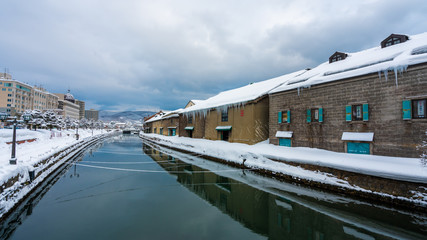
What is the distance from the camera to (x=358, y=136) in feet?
44.8

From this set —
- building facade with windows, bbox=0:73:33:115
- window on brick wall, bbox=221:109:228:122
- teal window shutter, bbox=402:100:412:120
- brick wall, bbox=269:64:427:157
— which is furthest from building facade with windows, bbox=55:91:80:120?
teal window shutter, bbox=402:100:412:120

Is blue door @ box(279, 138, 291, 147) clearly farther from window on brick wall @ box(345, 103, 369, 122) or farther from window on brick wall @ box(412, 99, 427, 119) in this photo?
window on brick wall @ box(412, 99, 427, 119)

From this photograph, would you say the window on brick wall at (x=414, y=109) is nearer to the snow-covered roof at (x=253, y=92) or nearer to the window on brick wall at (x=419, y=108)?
the window on brick wall at (x=419, y=108)

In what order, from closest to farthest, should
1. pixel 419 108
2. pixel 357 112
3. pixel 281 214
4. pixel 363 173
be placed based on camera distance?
pixel 281 214 < pixel 363 173 < pixel 419 108 < pixel 357 112

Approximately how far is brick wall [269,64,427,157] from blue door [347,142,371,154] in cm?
34

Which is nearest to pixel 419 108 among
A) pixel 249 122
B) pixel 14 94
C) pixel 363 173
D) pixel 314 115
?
pixel 363 173

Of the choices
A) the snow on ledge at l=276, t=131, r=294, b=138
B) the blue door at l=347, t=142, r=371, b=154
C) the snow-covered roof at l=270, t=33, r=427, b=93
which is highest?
the snow-covered roof at l=270, t=33, r=427, b=93

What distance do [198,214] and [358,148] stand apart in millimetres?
11982

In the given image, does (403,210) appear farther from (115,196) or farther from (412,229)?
(115,196)

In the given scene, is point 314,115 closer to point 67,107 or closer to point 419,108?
point 419,108

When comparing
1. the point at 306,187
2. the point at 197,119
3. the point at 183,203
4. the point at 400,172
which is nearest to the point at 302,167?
the point at 306,187

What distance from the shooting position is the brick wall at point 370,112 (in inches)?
451

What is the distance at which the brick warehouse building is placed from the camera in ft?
37.7

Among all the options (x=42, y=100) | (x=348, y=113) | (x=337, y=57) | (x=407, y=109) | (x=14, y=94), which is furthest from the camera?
(x=42, y=100)
